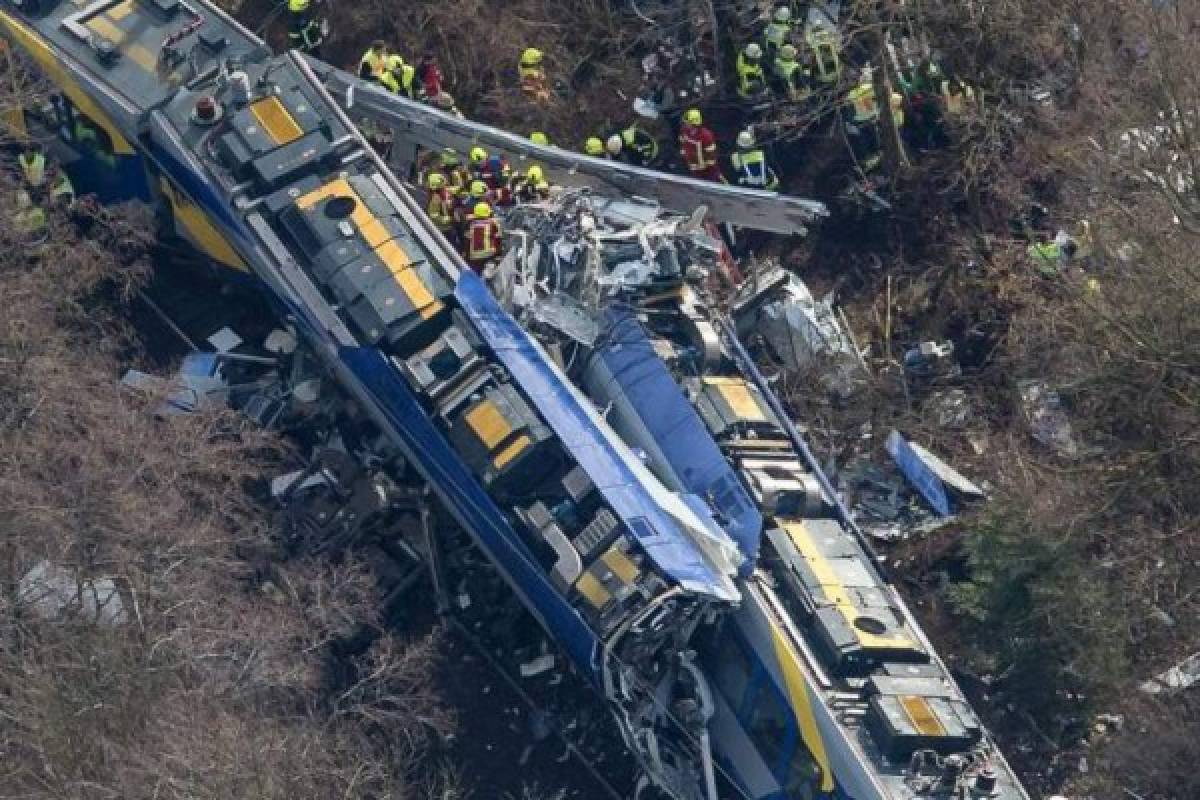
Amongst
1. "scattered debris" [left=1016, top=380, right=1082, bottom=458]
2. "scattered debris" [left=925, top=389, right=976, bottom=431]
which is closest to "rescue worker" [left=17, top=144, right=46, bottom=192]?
"scattered debris" [left=925, top=389, right=976, bottom=431]

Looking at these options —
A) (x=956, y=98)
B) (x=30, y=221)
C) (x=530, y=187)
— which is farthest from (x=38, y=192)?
(x=956, y=98)

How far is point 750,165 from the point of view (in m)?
24.4

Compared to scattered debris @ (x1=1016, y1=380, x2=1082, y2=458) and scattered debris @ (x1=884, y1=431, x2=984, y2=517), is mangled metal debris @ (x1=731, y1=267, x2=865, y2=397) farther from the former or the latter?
scattered debris @ (x1=1016, y1=380, x2=1082, y2=458)

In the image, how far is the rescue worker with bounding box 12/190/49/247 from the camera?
21844mm

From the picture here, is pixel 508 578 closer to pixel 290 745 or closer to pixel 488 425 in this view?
pixel 488 425

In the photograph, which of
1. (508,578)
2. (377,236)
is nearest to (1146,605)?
(508,578)

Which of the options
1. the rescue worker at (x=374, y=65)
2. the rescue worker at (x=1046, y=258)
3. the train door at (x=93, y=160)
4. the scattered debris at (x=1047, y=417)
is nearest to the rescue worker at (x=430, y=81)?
the rescue worker at (x=374, y=65)

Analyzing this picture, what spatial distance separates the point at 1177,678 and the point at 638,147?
912 centimetres

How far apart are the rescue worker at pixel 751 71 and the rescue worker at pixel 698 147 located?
105 centimetres

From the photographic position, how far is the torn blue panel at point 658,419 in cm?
1966

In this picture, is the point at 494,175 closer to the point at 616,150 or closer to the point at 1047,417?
the point at 616,150

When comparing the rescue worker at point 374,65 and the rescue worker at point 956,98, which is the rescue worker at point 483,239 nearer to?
the rescue worker at point 374,65

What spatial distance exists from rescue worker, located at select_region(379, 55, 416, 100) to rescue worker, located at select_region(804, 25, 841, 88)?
203 inches

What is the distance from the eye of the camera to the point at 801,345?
22.8 metres
